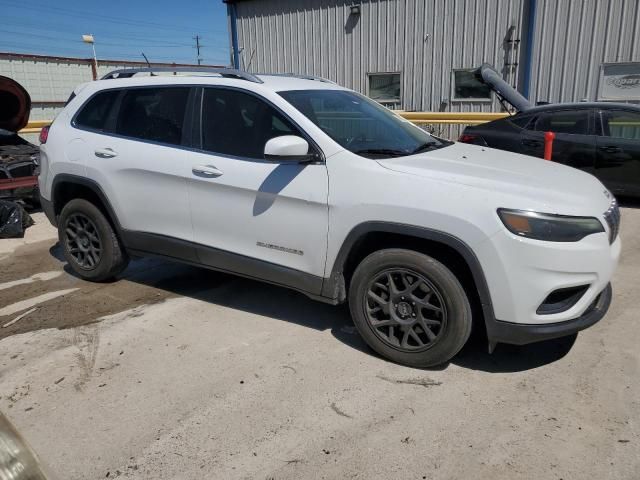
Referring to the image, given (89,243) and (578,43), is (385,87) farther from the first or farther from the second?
(89,243)

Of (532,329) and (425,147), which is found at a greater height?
(425,147)

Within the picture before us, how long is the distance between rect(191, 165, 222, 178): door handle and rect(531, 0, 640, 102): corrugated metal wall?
32.0ft

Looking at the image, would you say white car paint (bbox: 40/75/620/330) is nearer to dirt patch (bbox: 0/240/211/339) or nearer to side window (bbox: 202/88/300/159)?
side window (bbox: 202/88/300/159)

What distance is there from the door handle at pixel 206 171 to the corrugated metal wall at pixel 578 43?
9.75 metres

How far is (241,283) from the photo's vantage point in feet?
16.3

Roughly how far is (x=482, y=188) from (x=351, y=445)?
1.56 metres

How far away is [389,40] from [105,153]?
10.3m

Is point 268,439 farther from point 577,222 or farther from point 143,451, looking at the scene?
point 577,222

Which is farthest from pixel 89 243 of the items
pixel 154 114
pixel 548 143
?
pixel 548 143

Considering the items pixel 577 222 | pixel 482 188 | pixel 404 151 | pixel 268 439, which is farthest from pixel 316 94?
pixel 268 439

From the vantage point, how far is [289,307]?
4.39m

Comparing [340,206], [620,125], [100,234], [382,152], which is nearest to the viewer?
[340,206]

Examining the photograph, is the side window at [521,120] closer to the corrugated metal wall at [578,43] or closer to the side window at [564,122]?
the side window at [564,122]

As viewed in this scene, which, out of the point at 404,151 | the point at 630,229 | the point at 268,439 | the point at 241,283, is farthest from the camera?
the point at 630,229
